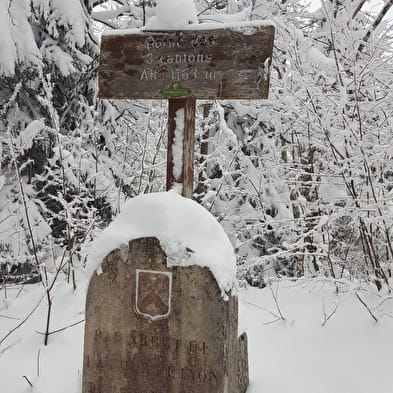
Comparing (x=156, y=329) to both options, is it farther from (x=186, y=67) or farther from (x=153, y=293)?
(x=186, y=67)

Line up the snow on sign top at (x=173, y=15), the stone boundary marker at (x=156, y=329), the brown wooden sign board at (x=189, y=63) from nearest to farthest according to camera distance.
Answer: the stone boundary marker at (x=156, y=329)
the brown wooden sign board at (x=189, y=63)
the snow on sign top at (x=173, y=15)

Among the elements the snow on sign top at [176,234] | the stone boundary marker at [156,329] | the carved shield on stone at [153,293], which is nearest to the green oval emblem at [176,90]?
the snow on sign top at [176,234]

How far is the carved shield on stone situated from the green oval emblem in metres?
0.92

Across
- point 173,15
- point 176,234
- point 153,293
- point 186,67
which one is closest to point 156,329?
point 153,293

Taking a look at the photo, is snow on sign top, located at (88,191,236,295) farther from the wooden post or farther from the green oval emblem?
the green oval emblem

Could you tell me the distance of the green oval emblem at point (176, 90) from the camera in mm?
2344

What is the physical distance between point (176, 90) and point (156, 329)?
122 centimetres

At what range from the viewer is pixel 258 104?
5.05 meters

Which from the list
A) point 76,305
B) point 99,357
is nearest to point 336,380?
point 99,357

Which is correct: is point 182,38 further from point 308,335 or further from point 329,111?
point 308,335

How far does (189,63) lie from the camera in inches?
92.4

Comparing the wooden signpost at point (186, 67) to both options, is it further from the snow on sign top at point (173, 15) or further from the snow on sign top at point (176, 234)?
the snow on sign top at point (176, 234)

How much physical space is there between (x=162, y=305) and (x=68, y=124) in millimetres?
3613

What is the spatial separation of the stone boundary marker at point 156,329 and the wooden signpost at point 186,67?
51 cm
